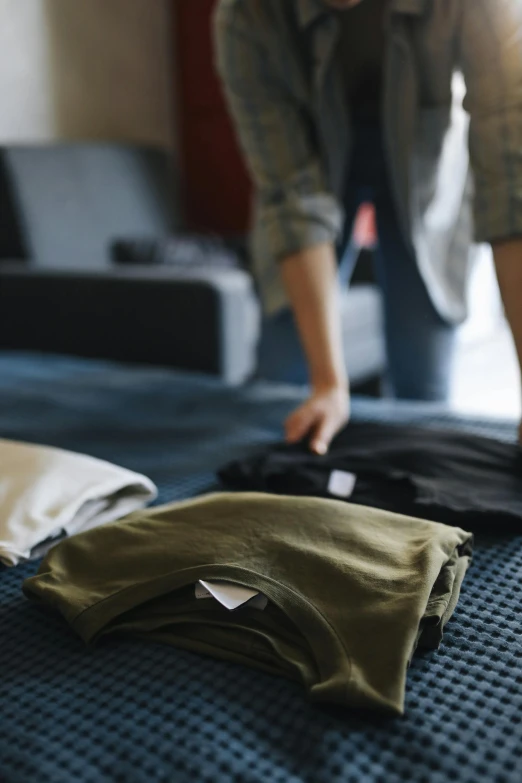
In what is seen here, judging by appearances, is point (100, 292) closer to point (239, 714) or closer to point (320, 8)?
point (320, 8)

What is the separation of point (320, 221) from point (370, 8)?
0.35 m

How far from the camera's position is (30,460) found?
2.92ft

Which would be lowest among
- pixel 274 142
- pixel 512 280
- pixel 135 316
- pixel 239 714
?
pixel 135 316

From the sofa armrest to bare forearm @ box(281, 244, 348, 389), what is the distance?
616 millimetres

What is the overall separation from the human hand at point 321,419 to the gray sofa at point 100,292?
0.38 m

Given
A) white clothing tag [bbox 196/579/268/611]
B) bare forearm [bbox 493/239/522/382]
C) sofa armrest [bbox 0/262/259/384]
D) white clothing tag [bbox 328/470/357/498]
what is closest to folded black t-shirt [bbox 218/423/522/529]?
white clothing tag [bbox 328/470/357/498]

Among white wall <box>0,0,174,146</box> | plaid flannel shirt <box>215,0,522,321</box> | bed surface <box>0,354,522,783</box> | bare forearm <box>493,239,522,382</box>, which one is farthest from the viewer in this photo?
white wall <box>0,0,174,146</box>

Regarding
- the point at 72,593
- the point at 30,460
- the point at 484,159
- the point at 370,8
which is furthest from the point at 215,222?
the point at 72,593

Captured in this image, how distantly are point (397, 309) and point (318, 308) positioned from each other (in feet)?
0.86

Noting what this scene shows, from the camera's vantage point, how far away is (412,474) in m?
0.95

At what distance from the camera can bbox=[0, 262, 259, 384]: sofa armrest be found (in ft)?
6.43

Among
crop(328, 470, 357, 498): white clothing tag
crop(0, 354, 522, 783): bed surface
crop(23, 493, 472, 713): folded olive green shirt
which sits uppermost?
crop(23, 493, 472, 713): folded olive green shirt

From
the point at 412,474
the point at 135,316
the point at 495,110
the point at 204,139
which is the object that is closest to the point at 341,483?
the point at 412,474

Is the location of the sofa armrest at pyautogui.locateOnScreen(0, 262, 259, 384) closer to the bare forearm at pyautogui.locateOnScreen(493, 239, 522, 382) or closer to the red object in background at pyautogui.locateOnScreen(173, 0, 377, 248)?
the bare forearm at pyautogui.locateOnScreen(493, 239, 522, 382)
